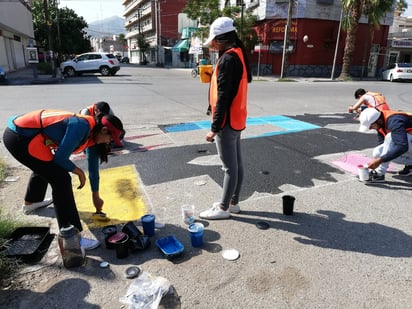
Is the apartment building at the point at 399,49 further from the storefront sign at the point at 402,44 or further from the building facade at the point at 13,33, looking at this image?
the building facade at the point at 13,33

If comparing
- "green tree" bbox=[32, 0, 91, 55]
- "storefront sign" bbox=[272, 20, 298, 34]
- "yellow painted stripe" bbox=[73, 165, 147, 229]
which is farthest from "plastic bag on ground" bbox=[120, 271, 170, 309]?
"green tree" bbox=[32, 0, 91, 55]

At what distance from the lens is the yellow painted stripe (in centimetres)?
354

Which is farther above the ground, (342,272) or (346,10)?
(346,10)

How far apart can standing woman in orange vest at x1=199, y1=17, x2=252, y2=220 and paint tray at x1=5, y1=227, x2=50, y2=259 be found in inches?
72.7

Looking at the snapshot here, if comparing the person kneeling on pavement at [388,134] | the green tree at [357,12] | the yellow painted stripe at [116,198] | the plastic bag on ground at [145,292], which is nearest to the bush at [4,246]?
the yellow painted stripe at [116,198]

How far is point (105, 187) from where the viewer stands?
14.2ft

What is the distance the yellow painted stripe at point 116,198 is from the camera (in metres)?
3.54

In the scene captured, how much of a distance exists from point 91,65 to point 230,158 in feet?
76.8

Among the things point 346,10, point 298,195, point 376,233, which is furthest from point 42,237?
point 346,10

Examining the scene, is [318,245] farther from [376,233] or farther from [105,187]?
[105,187]

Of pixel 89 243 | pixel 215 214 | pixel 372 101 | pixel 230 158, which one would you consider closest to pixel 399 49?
pixel 372 101

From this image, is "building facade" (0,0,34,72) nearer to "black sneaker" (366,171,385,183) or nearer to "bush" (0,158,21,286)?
"bush" (0,158,21,286)

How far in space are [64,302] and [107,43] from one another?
11693 centimetres

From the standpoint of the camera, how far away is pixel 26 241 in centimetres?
291
